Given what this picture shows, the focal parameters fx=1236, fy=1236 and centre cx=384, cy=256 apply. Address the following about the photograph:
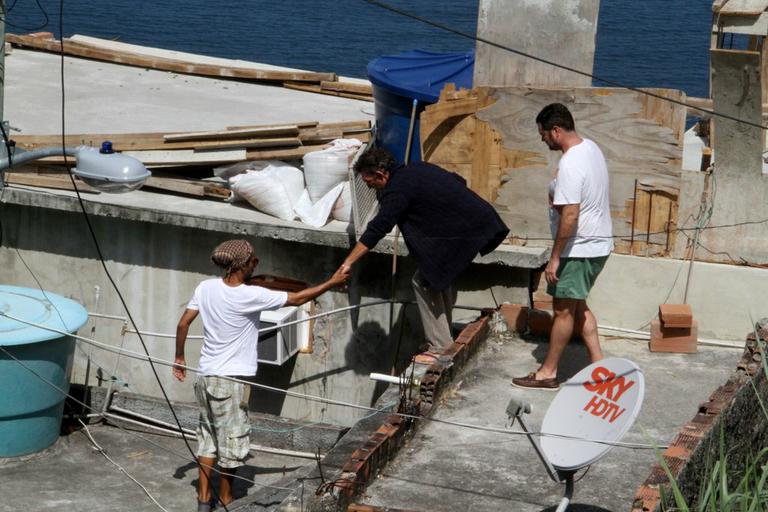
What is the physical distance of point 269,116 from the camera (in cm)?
1453

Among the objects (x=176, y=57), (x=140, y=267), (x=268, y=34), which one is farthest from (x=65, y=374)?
(x=268, y=34)

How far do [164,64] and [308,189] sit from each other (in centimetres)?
689

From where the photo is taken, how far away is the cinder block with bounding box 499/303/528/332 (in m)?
9.73

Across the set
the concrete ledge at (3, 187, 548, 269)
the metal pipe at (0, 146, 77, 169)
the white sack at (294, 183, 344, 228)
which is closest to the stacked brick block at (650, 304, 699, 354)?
the concrete ledge at (3, 187, 548, 269)

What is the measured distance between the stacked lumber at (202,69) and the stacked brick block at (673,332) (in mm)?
7224

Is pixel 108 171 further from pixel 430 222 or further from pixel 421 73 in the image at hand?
pixel 421 73

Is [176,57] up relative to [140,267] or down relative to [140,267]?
up

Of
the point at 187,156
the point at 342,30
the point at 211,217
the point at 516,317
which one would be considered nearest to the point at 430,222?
the point at 516,317

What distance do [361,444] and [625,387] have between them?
2096 mm

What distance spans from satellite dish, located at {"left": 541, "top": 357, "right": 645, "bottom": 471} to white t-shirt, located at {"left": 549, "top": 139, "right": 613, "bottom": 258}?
6.46ft

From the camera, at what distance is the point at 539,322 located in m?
9.68

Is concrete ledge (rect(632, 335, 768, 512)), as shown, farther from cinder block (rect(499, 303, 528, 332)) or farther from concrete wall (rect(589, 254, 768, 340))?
cinder block (rect(499, 303, 528, 332))

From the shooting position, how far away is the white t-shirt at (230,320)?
7793 mm

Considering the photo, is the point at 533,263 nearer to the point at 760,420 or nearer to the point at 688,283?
the point at 688,283
